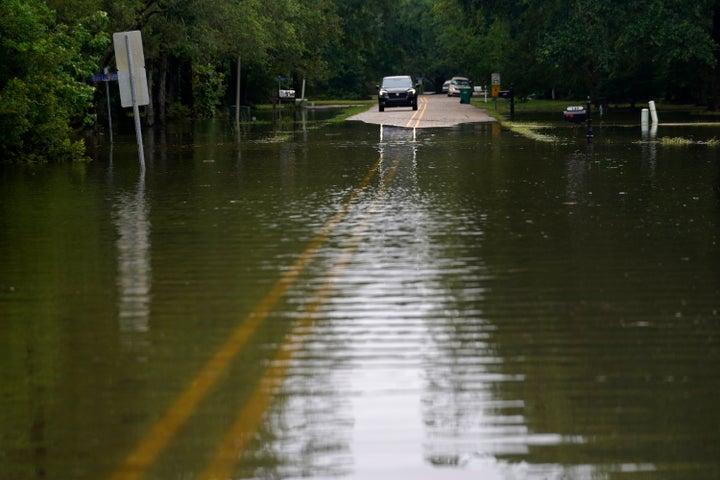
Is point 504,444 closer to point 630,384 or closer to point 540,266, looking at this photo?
point 630,384

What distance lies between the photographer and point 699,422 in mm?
6711

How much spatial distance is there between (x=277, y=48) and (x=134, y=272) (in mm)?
60515

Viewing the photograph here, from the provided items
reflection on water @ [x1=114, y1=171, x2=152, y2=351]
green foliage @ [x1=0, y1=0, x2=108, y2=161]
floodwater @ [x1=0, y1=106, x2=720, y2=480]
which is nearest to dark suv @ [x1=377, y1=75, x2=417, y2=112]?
green foliage @ [x1=0, y1=0, x2=108, y2=161]

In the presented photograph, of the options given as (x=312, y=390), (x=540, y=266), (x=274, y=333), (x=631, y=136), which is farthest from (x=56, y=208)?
(x=631, y=136)

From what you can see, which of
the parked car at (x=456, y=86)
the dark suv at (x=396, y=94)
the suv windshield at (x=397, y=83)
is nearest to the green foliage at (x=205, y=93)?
the dark suv at (x=396, y=94)

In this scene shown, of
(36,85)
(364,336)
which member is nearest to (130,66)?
(36,85)

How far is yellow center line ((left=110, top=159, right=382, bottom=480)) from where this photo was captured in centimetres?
612

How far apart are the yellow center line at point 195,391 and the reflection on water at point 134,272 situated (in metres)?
0.67

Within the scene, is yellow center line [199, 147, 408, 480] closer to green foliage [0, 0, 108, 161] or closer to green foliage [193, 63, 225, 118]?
green foliage [0, 0, 108, 161]

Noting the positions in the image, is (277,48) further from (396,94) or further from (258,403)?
(258,403)

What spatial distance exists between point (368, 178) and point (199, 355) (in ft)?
50.9

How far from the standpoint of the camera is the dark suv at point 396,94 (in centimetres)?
7169

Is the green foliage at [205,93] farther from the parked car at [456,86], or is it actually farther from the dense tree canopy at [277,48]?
the parked car at [456,86]

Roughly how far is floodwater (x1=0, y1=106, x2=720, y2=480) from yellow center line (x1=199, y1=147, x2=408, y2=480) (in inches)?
0.8
